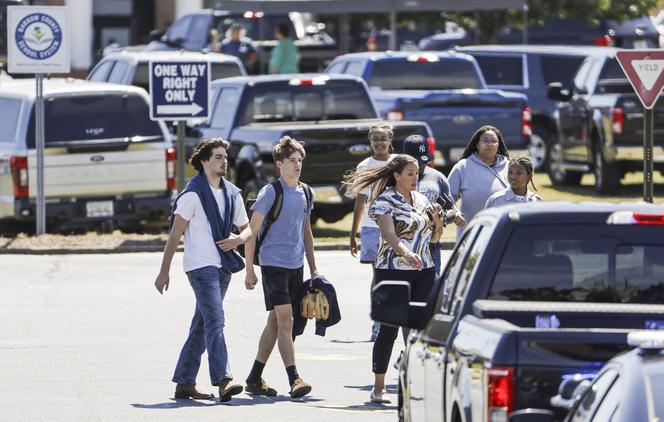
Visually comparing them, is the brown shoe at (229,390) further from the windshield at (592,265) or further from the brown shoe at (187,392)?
the windshield at (592,265)

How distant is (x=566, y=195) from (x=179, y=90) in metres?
7.56

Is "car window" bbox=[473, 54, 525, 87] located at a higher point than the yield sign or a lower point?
lower

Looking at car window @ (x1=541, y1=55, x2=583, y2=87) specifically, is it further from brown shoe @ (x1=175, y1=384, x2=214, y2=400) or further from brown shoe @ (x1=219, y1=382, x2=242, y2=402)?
brown shoe @ (x1=219, y1=382, x2=242, y2=402)

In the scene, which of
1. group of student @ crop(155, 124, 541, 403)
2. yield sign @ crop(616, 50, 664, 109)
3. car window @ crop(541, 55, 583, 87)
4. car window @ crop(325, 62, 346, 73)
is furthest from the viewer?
car window @ crop(541, 55, 583, 87)

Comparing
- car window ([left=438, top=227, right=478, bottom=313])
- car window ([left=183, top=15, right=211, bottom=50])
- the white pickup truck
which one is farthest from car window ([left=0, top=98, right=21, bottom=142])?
car window ([left=438, top=227, right=478, bottom=313])

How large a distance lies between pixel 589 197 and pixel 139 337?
41.8 ft

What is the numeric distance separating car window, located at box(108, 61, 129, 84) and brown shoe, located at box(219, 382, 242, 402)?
52.5ft

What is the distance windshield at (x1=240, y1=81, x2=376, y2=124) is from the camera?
22.9m

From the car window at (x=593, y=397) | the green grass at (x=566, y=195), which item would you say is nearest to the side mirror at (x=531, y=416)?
the car window at (x=593, y=397)

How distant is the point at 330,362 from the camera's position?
45.4 ft

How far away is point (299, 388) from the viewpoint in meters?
12.1

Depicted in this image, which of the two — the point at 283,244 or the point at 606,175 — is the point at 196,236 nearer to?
the point at 283,244

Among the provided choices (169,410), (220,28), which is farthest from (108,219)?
(220,28)

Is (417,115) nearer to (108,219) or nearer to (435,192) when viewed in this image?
(108,219)
